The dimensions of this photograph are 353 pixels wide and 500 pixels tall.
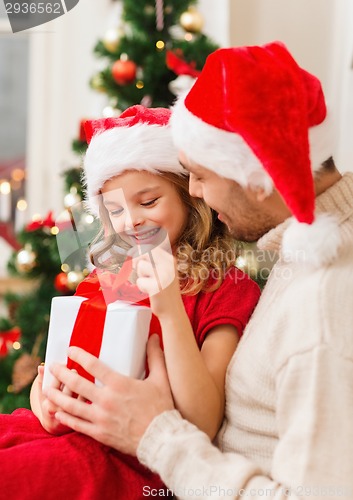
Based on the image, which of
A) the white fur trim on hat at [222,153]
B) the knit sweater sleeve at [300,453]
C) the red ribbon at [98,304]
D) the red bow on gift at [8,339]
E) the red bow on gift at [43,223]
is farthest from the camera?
the red bow on gift at [8,339]

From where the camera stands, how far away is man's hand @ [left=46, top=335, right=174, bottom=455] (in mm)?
1064

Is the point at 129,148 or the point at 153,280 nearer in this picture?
the point at 153,280

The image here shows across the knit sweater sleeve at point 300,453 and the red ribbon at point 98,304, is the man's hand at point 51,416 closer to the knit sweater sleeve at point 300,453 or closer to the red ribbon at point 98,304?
the red ribbon at point 98,304

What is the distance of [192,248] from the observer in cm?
139

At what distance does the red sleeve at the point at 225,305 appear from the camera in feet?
4.05

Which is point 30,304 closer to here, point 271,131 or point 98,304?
point 98,304

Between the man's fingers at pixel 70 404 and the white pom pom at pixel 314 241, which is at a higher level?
the white pom pom at pixel 314 241

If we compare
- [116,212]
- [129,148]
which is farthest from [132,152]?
[116,212]

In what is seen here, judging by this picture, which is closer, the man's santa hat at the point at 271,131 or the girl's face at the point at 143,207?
the man's santa hat at the point at 271,131

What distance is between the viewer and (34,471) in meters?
1.10

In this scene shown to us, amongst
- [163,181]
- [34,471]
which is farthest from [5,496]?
[163,181]

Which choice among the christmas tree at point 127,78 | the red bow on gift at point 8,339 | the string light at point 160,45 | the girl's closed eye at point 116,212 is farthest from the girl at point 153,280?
the red bow on gift at point 8,339

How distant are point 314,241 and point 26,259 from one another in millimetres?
1631

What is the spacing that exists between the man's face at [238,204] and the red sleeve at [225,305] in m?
0.16
